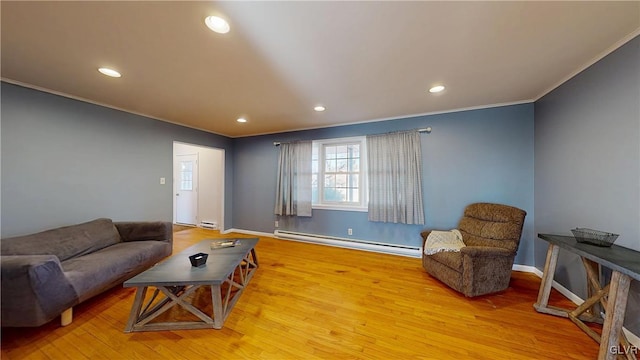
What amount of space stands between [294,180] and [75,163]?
3.06 meters

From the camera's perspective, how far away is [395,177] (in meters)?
3.37

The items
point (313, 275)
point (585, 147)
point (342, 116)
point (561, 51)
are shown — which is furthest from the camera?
point (342, 116)

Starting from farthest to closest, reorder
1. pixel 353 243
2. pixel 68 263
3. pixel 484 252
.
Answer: pixel 353 243, pixel 484 252, pixel 68 263

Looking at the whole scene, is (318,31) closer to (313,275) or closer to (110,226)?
(313,275)

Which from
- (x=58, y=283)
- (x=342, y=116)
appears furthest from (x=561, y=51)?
(x=58, y=283)

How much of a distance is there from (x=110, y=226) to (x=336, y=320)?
3.08 meters

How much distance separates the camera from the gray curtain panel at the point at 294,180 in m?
4.07

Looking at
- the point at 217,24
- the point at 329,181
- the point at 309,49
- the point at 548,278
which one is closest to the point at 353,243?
the point at 329,181

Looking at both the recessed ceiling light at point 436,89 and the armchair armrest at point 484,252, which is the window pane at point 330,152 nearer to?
the recessed ceiling light at point 436,89

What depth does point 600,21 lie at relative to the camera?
1381 mm

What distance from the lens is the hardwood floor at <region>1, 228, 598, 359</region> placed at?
1.46m

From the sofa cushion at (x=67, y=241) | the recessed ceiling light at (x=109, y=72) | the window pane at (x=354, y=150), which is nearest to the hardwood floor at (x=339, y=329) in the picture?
the sofa cushion at (x=67, y=241)

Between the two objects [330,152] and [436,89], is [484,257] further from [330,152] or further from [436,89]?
[330,152]

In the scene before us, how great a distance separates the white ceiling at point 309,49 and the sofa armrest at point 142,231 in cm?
168
